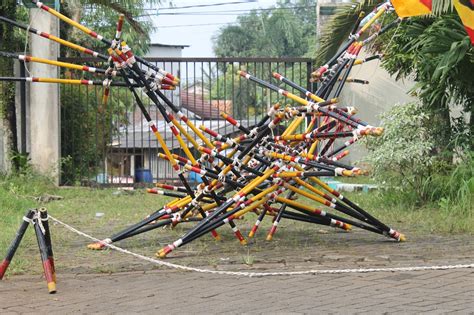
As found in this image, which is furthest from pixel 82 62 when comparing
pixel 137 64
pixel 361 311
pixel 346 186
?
pixel 361 311

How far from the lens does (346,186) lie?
14.4 meters

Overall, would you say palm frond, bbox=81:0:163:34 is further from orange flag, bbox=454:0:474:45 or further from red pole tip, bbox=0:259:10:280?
orange flag, bbox=454:0:474:45

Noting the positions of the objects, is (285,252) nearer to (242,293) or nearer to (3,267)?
(242,293)

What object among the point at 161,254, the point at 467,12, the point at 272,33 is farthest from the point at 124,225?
the point at 272,33

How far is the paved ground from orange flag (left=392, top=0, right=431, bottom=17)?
242cm

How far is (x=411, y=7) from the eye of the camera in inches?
311

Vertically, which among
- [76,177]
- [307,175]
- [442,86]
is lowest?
[76,177]

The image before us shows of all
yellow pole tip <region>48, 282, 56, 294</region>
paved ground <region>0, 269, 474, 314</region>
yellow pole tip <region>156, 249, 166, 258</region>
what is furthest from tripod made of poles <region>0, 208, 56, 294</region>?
yellow pole tip <region>156, 249, 166, 258</region>

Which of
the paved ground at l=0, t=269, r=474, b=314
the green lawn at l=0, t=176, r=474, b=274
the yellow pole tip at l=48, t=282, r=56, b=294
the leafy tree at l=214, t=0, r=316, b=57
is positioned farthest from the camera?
the leafy tree at l=214, t=0, r=316, b=57

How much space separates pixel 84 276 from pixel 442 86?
5.63m

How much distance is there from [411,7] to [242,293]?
3215 mm

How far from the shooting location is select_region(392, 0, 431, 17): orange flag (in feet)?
25.9

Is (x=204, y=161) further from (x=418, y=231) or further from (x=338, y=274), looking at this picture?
(x=418, y=231)

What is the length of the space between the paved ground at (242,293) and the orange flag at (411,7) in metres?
2.42
